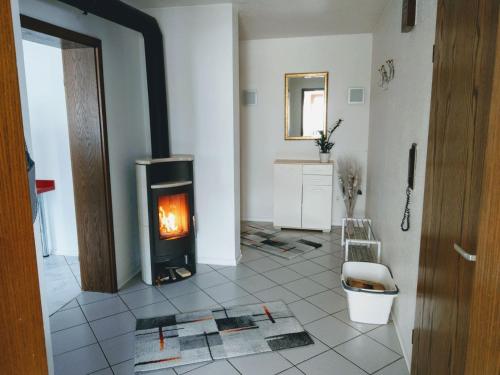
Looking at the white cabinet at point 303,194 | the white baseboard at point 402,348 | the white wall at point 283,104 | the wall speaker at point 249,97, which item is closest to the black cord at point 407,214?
the white baseboard at point 402,348

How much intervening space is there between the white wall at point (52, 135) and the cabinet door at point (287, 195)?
2386mm

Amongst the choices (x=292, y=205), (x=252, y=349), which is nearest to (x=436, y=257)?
(x=252, y=349)

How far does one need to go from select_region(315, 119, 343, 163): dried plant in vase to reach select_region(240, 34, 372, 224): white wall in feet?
0.23

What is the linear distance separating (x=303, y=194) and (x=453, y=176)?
129 inches

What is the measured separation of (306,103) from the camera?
15.3ft

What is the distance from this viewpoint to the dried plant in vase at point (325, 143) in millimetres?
4551

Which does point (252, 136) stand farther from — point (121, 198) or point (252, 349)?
point (252, 349)

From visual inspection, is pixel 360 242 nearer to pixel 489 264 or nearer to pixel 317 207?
pixel 317 207

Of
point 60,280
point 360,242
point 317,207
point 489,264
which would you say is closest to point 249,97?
point 317,207

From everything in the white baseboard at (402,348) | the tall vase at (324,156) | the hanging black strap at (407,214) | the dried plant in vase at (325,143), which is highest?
the dried plant in vase at (325,143)

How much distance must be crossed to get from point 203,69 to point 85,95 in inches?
42.1

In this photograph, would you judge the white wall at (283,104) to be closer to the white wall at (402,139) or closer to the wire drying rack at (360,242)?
the wire drying rack at (360,242)

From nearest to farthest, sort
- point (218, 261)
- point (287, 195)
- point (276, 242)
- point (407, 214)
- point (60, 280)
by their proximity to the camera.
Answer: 1. point (407, 214)
2. point (60, 280)
3. point (218, 261)
4. point (276, 242)
5. point (287, 195)

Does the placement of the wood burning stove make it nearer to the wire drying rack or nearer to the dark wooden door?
the wire drying rack
